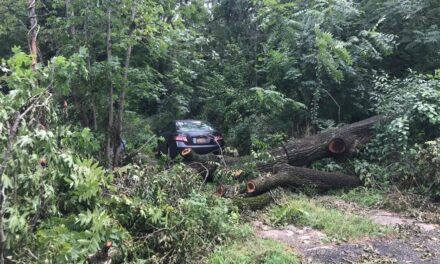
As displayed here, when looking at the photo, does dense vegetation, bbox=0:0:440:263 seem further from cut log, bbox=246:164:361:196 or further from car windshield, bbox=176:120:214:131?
car windshield, bbox=176:120:214:131

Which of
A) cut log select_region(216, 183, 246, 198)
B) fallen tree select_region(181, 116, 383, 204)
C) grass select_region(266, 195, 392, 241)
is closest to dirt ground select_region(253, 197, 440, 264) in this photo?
grass select_region(266, 195, 392, 241)

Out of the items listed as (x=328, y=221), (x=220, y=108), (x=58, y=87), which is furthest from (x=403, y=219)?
(x=220, y=108)

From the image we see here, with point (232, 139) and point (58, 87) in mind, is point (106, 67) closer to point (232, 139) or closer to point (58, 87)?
point (58, 87)

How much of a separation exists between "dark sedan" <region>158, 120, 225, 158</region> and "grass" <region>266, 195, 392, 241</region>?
4731mm

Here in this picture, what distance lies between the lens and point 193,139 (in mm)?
11539

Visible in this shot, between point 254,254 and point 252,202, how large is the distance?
1.98m

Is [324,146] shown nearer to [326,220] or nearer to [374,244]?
[326,220]

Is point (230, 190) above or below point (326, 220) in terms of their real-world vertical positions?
above

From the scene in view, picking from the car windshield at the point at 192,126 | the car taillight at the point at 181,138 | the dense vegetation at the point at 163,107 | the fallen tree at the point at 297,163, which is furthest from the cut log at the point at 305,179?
the car windshield at the point at 192,126

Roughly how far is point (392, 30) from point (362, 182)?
17.5 ft

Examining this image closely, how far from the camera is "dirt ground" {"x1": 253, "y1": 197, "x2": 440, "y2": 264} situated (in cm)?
507

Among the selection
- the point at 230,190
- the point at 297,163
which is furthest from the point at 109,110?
the point at 297,163

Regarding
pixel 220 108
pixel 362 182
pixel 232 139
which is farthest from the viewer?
pixel 220 108

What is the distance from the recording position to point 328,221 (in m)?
6.19
